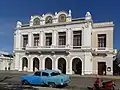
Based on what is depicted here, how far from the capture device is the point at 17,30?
1902 inches

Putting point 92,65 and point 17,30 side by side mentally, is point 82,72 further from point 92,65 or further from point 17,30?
point 17,30

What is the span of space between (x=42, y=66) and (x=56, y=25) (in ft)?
26.5

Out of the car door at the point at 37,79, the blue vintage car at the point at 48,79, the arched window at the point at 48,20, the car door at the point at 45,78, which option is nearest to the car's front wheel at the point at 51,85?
the blue vintage car at the point at 48,79

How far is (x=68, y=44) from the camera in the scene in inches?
1633

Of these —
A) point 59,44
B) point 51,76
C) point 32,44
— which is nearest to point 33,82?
point 51,76

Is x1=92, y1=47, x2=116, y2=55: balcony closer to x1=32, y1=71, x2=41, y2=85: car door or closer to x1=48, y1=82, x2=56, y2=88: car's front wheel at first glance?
x1=32, y1=71, x2=41, y2=85: car door

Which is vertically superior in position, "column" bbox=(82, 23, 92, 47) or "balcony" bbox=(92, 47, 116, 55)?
"column" bbox=(82, 23, 92, 47)

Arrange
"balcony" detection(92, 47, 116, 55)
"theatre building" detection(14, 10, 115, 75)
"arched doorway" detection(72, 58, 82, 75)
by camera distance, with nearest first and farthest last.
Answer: "theatre building" detection(14, 10, 115, 75), "balcony" detection(92, 47, 116, 55), "arched doorway" detection(72, 58, 82, 75)

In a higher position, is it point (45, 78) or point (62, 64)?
point (45, 78)

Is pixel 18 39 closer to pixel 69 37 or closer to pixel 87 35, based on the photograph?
pixel 69 37


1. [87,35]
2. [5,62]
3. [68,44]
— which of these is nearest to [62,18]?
[68,44]

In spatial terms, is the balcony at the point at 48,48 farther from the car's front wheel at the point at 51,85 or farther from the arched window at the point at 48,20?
the car's front wheel at the point at 51,85

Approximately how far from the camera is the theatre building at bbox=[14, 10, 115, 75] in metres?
40.2

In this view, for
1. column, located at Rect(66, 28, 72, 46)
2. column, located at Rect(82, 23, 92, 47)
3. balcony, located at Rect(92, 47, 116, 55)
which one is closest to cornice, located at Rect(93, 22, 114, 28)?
column, located at Rect(82, 23, 92, 47)
